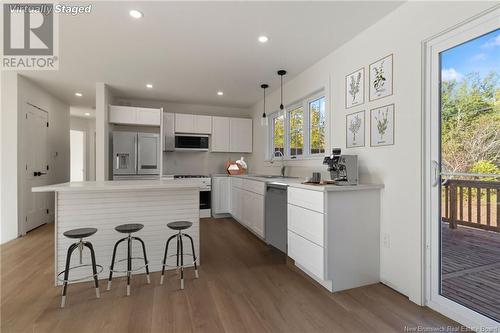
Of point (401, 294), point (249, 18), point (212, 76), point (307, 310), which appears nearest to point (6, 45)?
point (212, 76)

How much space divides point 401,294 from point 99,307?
2608 mm

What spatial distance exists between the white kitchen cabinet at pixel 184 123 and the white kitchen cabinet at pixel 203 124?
9 centimetres

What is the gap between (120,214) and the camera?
8.88 ft

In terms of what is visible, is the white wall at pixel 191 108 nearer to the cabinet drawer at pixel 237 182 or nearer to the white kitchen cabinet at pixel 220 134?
the white kitchen cabinet at pixel 220 134

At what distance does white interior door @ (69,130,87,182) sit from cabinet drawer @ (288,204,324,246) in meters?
7.39

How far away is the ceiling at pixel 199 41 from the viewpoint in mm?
2342

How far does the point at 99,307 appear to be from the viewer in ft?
6.76

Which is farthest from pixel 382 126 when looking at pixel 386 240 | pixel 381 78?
pixel 386 240

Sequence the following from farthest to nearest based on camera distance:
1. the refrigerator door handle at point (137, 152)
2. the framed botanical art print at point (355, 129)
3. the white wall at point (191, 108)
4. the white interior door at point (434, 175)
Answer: the white wall at point (191, 108) → the refrigerator door handle at point (137, 152) → the framed botanical art print at point (355, 129) → the white interior door at point (434, 175)

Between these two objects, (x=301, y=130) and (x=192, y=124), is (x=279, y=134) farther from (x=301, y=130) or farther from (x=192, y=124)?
(x=192, y=124)

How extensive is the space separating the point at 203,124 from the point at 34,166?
3.23 m

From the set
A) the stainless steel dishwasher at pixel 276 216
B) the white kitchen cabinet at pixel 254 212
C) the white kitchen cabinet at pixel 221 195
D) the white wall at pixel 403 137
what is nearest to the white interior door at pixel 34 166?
the white kitchen cabinet at pixel 221 195

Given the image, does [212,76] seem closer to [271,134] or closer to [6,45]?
[271,134]

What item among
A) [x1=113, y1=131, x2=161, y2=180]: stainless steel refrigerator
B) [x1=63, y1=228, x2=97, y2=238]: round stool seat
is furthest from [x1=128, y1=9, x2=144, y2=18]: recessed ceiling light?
[x1=113, y1=131, x2=161, y2=180]: stainless steel refrigerator
